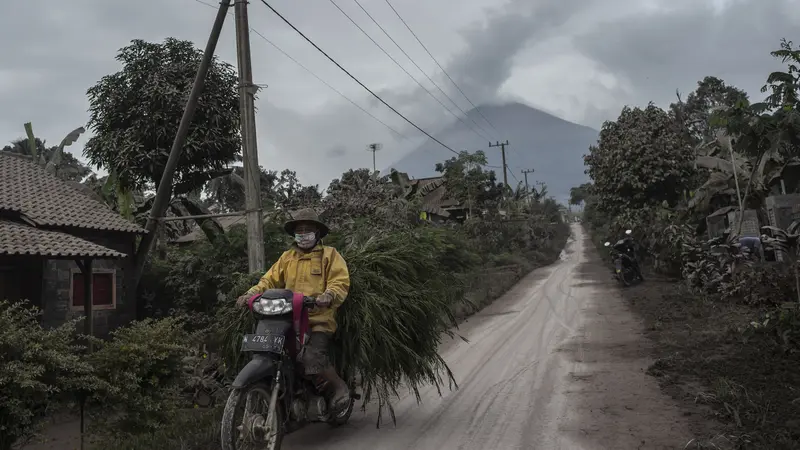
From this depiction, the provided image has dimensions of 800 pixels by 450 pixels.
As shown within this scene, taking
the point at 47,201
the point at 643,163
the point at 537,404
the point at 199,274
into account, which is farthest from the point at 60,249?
the point at 643,163

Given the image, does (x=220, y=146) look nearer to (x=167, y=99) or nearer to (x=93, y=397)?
(x=167, y=99)

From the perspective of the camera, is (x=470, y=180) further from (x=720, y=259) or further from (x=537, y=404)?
(x=537, y=404)

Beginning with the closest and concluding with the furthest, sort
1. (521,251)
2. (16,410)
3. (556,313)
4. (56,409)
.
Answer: (16,410) → (56,409) → (556,313) → (521,251)

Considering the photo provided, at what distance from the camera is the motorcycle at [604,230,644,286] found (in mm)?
15242

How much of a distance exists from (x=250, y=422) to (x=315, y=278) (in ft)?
3.73

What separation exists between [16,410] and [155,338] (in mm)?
1331

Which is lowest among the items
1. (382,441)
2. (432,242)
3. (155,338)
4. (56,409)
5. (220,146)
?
(382,441)

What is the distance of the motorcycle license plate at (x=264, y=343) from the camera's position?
11.8 ft

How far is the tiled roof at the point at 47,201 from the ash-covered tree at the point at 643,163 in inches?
606

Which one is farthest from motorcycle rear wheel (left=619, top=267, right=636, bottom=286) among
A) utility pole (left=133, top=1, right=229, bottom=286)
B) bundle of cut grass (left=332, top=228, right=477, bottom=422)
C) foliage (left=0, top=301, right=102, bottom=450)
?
foliage (left=0, top=301, right=102, bottom=450)

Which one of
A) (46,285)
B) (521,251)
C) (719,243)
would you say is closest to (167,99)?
(46,285)

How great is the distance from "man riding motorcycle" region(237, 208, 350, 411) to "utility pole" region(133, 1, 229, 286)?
228 inches

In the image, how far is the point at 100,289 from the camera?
45.2 feet

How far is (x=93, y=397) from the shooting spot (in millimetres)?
4223
